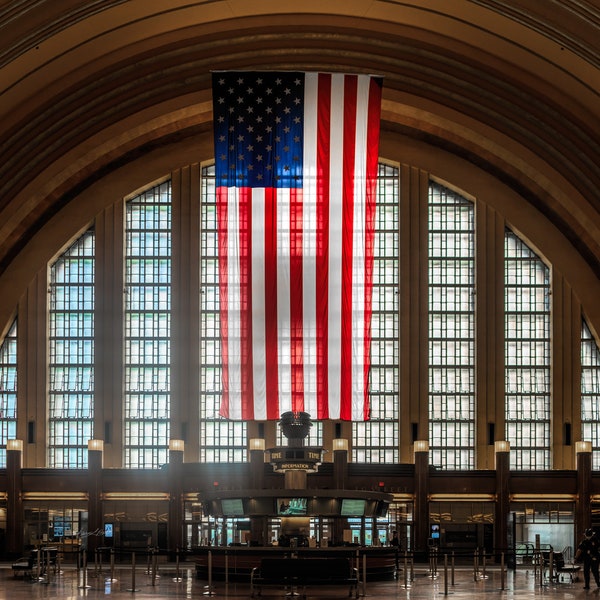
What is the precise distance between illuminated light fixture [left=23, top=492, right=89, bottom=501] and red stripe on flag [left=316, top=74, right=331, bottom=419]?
15.7 metres

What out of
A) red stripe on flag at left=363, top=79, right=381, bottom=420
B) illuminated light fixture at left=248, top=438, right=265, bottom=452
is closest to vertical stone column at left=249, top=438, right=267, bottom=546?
illuminated light fixture at left=248, top=438, right=265, bottom=452

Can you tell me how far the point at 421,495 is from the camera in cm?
4488

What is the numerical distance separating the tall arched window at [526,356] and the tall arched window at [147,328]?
12658 mm

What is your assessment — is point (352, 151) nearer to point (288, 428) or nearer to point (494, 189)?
point (288, 428)

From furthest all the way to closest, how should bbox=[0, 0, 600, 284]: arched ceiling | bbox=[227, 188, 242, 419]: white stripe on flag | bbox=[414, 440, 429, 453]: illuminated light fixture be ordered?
bbox=[414, 440, 429, 453]: illuminated light fixture, bbox=[0, 0, 600, 284]: arched ceiling, bbox=[227, 188, 242, 419]: white stripe on flag

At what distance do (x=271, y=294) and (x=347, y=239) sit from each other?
7.59 feet

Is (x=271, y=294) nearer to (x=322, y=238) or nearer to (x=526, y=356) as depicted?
(x=322, y=238)

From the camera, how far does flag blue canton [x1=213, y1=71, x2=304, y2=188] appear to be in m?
30.7

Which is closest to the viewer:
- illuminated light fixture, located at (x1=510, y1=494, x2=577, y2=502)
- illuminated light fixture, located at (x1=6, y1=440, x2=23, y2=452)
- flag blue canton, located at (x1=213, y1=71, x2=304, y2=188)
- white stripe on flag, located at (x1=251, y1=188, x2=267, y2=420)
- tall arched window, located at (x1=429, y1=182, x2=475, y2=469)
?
flag blue canton, located at (x1=213, y1=71, x2=304, y2=188)

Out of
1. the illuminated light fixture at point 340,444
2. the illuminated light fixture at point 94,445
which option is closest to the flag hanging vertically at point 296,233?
the illuminated light fixture at point 340,444

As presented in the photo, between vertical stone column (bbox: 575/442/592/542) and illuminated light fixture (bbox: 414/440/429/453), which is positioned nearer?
vertical stone column (bbox: 575/442/592/542)

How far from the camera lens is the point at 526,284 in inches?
1908

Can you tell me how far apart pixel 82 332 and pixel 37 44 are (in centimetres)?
1589

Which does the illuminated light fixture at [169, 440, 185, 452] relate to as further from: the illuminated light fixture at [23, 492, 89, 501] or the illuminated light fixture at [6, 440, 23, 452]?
the illuminated light fixture at [6, 440, 23, 452]
